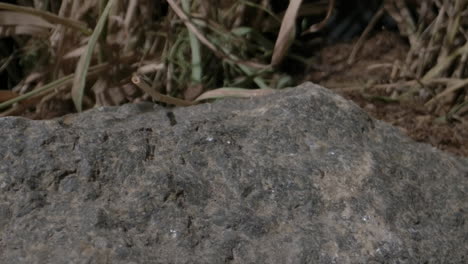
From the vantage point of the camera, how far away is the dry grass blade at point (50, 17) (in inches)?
66.6

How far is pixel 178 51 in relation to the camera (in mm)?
1883

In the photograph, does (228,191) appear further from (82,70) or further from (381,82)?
(381,82)

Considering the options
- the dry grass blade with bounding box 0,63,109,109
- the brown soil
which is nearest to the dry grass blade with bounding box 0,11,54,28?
the dry grass blade with bounding box 0,63,109,109

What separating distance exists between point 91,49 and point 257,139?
0.52 m

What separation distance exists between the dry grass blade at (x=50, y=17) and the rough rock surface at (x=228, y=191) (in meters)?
0.38

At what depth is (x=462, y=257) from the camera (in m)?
1.28

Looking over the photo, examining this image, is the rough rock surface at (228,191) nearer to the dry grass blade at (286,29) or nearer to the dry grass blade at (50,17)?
the dry grass blade at (286,29)

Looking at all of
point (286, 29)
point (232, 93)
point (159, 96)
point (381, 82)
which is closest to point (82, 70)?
point (159, 96)

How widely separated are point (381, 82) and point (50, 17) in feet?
2.64

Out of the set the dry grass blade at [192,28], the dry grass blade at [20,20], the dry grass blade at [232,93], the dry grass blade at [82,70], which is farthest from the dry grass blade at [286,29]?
the dry grass blade at [20,20]

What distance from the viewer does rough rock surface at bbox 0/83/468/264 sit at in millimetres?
1165

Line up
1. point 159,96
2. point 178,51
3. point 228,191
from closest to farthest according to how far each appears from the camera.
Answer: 1. point 228,191
2. point 159,96
3. point 178,51

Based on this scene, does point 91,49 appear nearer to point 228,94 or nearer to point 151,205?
point 228,94

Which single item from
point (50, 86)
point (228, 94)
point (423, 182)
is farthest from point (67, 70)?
point (423, 182)
